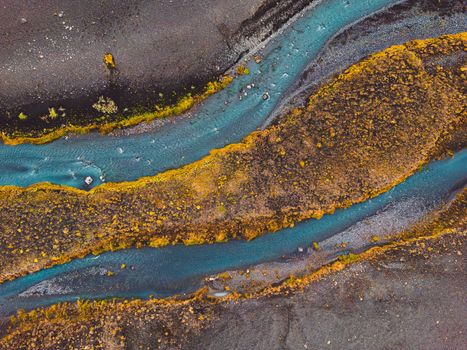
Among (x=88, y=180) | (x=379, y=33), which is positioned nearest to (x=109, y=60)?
(x=88, y=180)

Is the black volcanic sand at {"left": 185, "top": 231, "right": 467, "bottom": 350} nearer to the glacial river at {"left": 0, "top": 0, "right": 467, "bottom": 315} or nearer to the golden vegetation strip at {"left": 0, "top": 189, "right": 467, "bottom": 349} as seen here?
the golden vegetation strip at {"left": 0, "top": 189, "right": 467, "bottom": 349}

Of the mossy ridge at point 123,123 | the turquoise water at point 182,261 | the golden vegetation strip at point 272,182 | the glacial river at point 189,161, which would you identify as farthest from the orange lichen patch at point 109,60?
the turquoise water at point 182,261

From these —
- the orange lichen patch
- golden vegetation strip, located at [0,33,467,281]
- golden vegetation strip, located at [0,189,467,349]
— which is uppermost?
the orange lichen patch

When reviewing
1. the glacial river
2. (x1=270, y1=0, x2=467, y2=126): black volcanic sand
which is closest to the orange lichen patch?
the glacial river

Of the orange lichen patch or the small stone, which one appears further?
the small stone

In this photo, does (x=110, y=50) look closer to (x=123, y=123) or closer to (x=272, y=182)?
(x=123, y=123)

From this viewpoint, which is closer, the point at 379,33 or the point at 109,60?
the point at 109,60

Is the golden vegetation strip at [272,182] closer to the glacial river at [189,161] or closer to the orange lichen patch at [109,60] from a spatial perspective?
the glacial river at [189,161]
